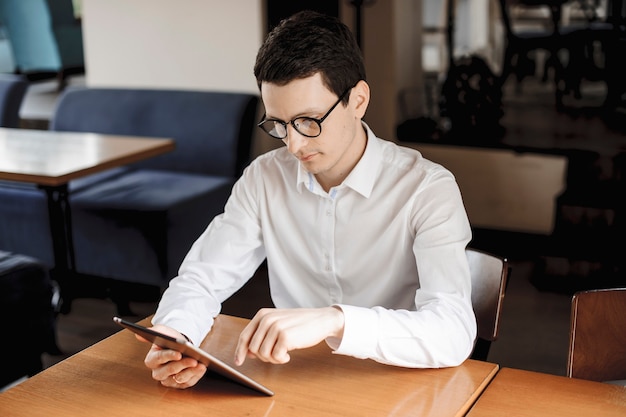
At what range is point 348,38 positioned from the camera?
1.67 meters

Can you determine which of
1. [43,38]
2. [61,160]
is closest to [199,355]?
[61,160]

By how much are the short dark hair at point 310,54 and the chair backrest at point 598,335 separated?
638 mm

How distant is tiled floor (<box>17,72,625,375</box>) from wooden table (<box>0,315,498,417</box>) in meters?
1.87

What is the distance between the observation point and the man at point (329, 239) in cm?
142

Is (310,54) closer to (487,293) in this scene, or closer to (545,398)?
(487,293)

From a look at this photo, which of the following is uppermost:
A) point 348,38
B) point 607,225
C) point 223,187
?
point 348,38

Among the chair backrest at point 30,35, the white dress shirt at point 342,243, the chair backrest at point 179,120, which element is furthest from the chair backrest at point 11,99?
the white dress shirt at point 342,243

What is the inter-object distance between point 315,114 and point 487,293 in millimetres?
545

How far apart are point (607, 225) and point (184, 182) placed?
2.14m

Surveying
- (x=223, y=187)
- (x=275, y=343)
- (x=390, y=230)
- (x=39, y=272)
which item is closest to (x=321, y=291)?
(x=390, y=230)

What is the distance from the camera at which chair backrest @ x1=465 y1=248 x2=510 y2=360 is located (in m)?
1.74

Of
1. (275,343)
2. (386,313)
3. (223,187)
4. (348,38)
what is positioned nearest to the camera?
(275,343)

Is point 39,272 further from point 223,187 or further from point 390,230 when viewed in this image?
point 390,230

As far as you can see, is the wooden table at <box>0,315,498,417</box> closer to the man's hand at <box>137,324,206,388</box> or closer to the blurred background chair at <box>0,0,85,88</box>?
the man's hand at <box>137,324,206,388</box>
